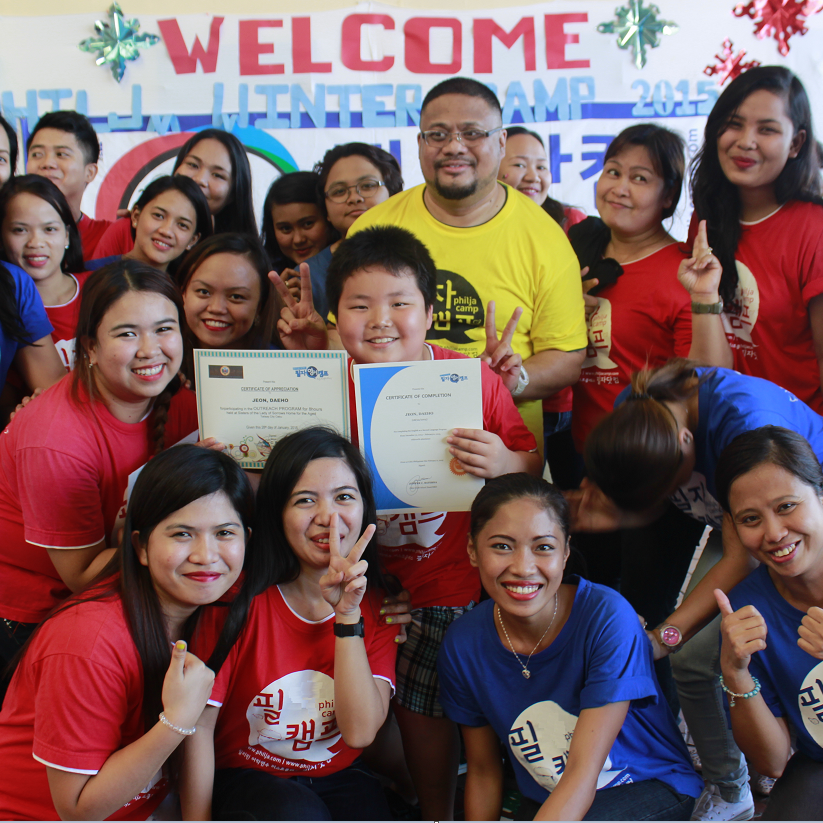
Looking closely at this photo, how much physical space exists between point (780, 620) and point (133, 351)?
1.81m

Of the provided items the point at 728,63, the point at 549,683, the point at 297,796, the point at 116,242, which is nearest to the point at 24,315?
the point at 116,242

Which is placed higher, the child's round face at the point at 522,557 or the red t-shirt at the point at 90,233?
the red t-shirt at the point at 90,233

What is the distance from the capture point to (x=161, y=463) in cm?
174

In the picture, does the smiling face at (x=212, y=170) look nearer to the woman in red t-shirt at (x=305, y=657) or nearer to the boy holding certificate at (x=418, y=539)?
the boy holding certificate at (x=418, y=539)

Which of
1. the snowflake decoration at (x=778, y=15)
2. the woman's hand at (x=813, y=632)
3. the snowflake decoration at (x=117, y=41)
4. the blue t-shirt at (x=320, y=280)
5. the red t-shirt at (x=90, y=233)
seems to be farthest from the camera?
the snowflake decoration at (x=117, y=41)

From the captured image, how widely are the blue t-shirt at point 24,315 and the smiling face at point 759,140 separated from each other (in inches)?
96.9

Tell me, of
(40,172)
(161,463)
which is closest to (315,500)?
(161,463)

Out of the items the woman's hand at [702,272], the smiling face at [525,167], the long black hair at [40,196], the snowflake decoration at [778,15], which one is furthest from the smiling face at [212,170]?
the snowflake decoration at [778,15]

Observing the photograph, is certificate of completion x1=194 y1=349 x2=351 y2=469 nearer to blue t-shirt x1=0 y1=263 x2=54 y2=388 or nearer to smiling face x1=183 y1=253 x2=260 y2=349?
smiling face x1=183 y1=253 x2=260 y2=349

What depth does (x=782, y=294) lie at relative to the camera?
247 centimetres

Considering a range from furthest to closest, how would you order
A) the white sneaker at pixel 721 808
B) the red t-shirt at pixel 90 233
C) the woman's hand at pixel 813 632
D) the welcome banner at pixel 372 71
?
the welcome banner at pixel 372 71
the red t-shirt at pixel 90 233
the white sneaker at pixel 721 808
the woman's hand at pixel 813 632

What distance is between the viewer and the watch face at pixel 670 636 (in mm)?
1906

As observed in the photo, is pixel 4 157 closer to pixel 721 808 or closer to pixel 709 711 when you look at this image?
pixel 709 711

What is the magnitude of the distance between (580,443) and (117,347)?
179 centimetres
